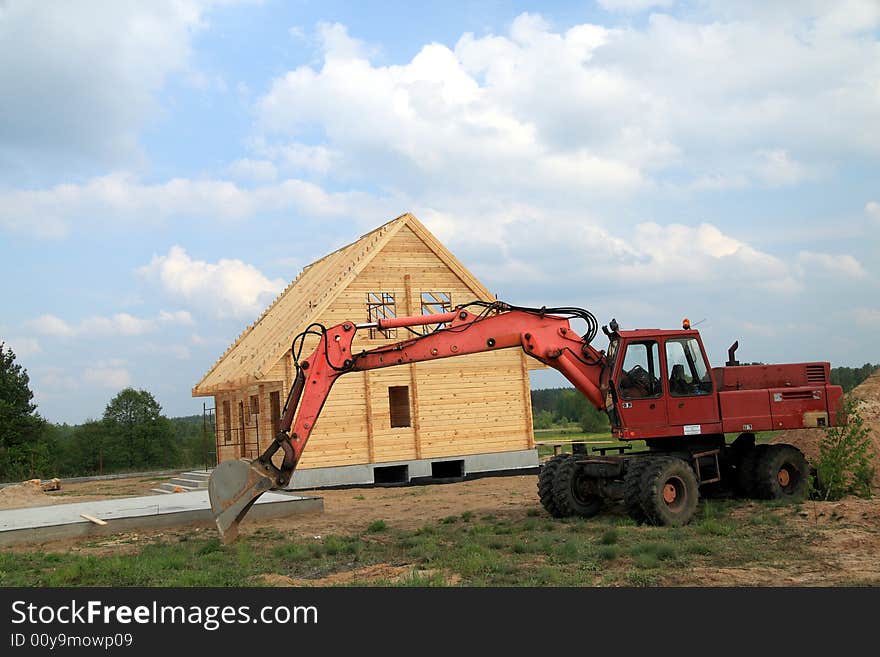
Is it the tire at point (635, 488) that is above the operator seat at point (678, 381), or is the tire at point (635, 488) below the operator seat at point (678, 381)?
below

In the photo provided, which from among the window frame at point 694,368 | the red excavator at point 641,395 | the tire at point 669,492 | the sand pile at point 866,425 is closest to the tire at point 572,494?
the red excavator at point 641,395

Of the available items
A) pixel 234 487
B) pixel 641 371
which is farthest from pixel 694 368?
pixel 234 487

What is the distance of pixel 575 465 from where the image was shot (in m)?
13.6

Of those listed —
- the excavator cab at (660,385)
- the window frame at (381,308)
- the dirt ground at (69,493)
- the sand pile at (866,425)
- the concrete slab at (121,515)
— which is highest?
the window frame at (381,308)

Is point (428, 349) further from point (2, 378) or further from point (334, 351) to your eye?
point (2, 378)

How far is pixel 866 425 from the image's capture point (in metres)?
17.1

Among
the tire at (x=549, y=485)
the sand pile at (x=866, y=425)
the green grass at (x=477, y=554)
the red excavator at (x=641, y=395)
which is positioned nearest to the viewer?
the green grass at (x=477, y=554)

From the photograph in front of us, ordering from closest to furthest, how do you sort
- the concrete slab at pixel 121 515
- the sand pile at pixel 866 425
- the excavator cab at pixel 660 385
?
the excavator cab at pixel 660 385 < the concrete slab at pixel 121 515 < the sand pile at pixel 866 425

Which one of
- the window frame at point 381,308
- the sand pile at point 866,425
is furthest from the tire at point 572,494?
the window frame at point 381,308

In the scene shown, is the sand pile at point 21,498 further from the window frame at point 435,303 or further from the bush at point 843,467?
the bush at point 843,467

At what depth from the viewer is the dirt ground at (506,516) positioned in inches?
337

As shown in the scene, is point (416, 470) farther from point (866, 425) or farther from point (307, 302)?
point (866, 425)

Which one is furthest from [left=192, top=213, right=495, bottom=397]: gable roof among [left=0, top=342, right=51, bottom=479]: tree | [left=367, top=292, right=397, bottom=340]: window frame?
[left=0, top=342, right=51, bottom=479]: tree

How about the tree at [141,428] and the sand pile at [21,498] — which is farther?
the tree at [141,428]
